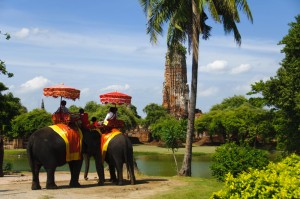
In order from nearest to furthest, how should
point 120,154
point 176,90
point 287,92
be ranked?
point 120,154 → point 287,92 → point 176,90

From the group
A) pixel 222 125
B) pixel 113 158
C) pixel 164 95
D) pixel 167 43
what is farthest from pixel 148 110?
pixel 113 158

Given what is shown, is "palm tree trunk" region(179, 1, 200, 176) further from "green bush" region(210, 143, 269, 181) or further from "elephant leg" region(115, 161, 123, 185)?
"elephant leg" region(115, 161, 123, 185)

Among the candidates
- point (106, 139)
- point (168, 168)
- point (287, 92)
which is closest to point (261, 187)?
point (106, 139)

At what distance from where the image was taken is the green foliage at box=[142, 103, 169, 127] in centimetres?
8075

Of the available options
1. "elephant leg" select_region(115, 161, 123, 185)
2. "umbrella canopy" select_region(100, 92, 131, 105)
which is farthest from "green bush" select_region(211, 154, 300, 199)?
"umbrella canopy" select_region(100, 92, 131, 105)

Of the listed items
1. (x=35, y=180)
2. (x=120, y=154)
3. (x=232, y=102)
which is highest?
(x=232, y=102)

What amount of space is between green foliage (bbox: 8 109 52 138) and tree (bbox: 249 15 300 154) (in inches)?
1648

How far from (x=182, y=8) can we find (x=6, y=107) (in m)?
13.2

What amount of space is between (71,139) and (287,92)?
484 inches

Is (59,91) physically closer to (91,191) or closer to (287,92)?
(91,191)

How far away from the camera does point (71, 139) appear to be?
12.9 metres

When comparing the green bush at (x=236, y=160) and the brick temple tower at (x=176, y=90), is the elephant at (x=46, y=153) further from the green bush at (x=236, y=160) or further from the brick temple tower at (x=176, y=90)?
the brick temple tower at (x=176, y=90)

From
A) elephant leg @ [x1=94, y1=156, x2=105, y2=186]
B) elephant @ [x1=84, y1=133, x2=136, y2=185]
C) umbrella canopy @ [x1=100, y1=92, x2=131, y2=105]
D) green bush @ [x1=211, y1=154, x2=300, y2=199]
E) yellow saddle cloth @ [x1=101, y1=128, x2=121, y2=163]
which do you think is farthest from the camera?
umbrella canopy @ [x1=100, y1=92, x2=131, y2=105]

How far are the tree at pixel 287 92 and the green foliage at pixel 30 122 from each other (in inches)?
1648
